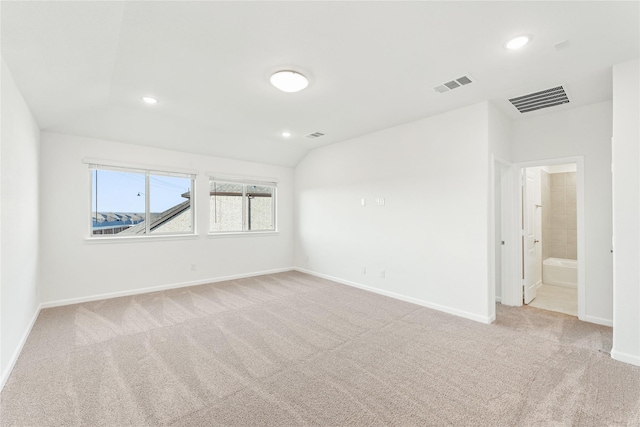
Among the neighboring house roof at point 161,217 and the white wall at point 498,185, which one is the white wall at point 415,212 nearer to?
the white wall at point 498,185

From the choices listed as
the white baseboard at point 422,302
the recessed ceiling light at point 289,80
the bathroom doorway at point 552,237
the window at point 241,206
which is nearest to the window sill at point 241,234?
the window at point 241,206

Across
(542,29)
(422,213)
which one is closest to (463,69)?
(542,29)

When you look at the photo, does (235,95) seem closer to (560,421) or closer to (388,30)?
(388,30)

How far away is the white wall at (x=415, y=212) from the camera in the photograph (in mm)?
3529

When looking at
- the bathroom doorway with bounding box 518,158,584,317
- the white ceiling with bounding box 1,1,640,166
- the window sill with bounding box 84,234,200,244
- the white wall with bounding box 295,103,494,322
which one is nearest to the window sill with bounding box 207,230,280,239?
the window sill with bounding box 84,234,200,244

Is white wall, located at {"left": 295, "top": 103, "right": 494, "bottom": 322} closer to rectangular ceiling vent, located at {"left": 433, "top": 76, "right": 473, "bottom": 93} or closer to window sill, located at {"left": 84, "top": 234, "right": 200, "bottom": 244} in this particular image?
rectangular ceiling vent, located at {"left": 433, "top": 76, "right": 473, "bottom": 93}

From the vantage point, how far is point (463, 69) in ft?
8.79

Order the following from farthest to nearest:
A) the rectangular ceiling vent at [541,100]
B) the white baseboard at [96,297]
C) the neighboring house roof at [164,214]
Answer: the neighboring house roof at [164,214], the rectangular ceiling vent at [541,100], the white baseboard at [96,297]

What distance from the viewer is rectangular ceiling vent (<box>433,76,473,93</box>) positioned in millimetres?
2880

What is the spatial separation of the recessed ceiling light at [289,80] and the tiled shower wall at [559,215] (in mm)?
5543

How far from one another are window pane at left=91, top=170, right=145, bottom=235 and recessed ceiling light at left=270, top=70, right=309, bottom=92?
3.33 metres

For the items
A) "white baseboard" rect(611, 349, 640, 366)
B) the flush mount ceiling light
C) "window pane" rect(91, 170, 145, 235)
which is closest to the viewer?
"white baseboard" rect(611, 349, 640, 366)

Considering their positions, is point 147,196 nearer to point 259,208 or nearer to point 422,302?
point 259,208

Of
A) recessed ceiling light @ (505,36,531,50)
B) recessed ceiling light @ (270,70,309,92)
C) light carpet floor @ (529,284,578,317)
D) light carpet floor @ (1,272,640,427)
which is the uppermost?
recessed ceiling light @ (505,36,531,50)
